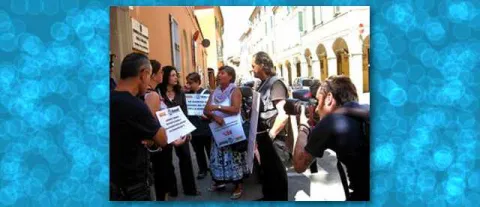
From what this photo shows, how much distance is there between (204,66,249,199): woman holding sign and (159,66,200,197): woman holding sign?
0.12 meters

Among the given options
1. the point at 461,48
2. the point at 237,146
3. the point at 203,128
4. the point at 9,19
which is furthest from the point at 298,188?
the point at 9,19

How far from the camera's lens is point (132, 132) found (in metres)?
2.24

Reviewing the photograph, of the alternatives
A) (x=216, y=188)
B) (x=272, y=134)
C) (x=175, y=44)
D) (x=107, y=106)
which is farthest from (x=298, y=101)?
(x=107, y=106)

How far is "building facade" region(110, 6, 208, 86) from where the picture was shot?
2.40 m

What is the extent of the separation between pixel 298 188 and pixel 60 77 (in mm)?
1298

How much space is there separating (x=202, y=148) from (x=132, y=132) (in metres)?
0.41

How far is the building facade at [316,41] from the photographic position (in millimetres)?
2348

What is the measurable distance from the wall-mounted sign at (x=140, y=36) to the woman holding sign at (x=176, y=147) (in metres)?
0.15

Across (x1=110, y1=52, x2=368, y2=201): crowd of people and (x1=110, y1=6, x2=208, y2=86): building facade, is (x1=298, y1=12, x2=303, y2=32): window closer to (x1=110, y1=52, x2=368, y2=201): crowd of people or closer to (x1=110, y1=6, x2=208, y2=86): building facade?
(x1=110, y1=52, x2=368, y2=201): crowd of people

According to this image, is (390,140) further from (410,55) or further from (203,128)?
(203,128)

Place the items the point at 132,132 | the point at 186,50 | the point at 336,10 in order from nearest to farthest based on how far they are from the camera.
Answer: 1. the point at 132,132
2. the point at 336,10
3. the point at 186,50

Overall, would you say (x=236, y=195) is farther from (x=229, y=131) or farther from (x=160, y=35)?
(x=160, y=35)

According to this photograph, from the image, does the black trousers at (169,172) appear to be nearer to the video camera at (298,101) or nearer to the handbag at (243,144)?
the handbag at (243,144)

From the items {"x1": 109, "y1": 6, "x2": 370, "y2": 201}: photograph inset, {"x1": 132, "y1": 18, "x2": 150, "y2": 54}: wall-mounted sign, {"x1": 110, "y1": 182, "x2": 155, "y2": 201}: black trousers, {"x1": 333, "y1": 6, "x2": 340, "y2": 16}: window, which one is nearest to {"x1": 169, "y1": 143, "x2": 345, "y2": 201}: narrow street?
{"x1": 109, "y1": 6, "x2": 370, "y2": 201}: photograph inset
